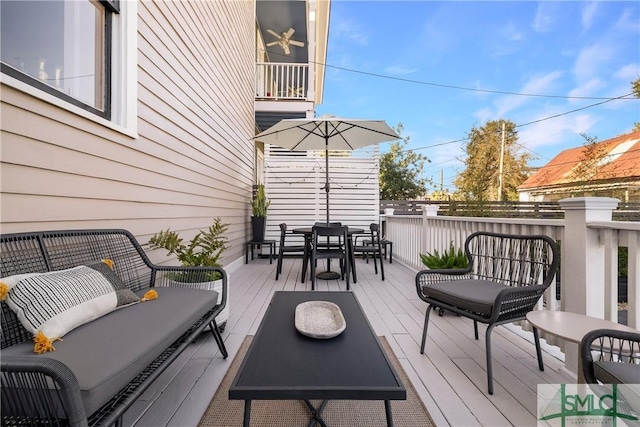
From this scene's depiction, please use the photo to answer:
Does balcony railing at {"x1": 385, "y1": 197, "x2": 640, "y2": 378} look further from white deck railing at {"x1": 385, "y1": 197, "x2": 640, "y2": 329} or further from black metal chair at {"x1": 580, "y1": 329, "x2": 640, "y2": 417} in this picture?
black metal chair at {"x1": 580, "y1": 329, "x2": 640, "y2": 417}

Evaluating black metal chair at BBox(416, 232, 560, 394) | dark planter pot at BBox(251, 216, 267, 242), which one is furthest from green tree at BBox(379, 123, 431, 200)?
black metal chair at BBox(416, 232, 560, 394)

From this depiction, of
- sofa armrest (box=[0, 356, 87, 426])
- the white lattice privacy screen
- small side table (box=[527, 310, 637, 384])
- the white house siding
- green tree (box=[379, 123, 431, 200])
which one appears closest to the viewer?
sofa armrest (box=[0, 356, 87, 426])

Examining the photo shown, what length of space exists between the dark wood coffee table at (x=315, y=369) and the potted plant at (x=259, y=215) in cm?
459

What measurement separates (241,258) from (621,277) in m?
5.79

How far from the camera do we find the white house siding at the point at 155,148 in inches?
59.5

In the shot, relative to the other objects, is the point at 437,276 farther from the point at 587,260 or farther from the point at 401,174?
the point at 401,174

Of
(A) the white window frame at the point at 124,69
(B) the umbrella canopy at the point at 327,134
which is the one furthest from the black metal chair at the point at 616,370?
(B) the umbrella canopy at the point at 327,134

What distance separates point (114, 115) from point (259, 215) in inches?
157

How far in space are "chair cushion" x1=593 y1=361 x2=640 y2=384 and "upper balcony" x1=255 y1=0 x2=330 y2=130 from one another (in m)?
6.90

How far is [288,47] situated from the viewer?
9039 mm

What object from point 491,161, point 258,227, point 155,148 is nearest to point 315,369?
point 155,148

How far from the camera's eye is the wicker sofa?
829 millimetres

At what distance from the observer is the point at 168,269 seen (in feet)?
7.09

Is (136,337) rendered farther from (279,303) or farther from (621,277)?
(621,277)
